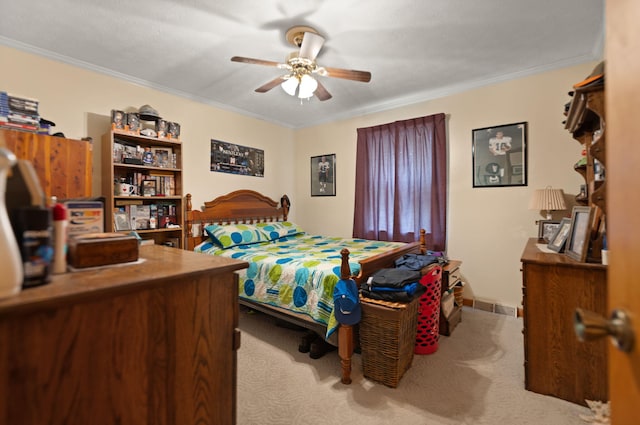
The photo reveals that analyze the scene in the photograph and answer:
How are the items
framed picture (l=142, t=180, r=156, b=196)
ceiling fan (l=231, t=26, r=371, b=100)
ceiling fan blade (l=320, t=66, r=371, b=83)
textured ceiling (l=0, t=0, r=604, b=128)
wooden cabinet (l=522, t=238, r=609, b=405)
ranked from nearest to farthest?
wooden cabinet (l=522, t=238, r=609, b=405) < textured ceiling (l=0, t=0, r=604, b=128) < ceiling fan (l=231, t=26, r=371, b=100) < ceiling fan blade (l=320, t=66, r=371, b=83) < framed picture (l=142, t=180, r=156, b=196)

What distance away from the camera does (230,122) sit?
13.7 feet

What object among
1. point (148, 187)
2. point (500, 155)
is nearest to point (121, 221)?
point (148, 187)

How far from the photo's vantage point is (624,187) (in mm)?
550

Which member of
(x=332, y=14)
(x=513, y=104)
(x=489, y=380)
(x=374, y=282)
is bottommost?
(x=489, y=380)

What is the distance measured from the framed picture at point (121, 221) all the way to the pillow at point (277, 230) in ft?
4.92

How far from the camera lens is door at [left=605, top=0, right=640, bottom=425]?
1.69 feet

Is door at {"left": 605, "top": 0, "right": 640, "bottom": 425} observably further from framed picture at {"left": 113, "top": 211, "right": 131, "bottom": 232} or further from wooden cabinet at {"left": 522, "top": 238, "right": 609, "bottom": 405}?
framed picture at {"left": 113, "top": 211, "right": 131, "bottom": 232}

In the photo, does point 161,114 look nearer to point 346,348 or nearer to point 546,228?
point 346,348

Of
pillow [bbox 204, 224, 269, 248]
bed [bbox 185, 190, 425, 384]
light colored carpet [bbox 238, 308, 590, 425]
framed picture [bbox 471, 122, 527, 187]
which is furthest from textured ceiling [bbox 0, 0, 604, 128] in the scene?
light colored carpet [bbox 238, 308, 590, 425]

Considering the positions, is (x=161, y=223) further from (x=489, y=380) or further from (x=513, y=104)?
(x=513, y=104)

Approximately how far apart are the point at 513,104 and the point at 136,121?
13.3 ft

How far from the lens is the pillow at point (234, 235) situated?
3.34 metres

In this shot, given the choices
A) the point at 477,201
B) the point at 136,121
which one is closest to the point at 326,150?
the point at 477,201

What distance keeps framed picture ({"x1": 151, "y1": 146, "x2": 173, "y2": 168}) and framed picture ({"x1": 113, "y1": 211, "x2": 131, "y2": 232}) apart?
24.4 inches
